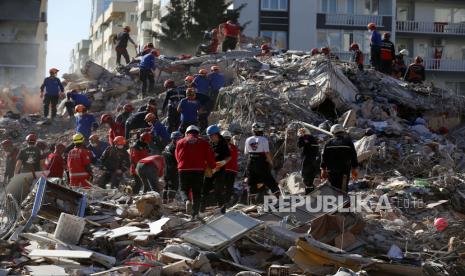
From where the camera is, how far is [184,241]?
11422 mm

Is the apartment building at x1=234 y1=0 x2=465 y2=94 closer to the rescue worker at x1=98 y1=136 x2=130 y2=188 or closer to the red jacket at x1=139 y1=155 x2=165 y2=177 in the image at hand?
the rescue worker at x1=98 y1=136 x2=130 y2=188

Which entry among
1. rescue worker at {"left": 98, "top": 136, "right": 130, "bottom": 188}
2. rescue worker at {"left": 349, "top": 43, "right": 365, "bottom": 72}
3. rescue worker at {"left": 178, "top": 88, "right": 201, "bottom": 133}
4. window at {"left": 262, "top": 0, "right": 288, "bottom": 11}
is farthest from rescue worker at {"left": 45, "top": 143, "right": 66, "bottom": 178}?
window at {"left": 262, "top": 0, "right": 288, "bottom": 11}

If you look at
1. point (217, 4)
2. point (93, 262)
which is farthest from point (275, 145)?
point (217, 4)

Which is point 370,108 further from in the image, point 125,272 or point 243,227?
point 125,272

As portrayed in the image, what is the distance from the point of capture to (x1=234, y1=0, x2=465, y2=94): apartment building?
51.2 m

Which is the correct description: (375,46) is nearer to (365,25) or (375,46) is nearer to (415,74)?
(415,74)

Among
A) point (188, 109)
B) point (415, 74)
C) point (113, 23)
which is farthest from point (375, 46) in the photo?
point (113, 23)

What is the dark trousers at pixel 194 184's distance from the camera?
13.5m

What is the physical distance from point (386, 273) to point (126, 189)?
22.4ft

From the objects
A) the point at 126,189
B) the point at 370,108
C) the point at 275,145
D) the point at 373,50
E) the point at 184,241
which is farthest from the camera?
A: the point at 373,50

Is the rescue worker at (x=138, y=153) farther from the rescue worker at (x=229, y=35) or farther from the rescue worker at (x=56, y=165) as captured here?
the rescue worker at (x=229, y=35)

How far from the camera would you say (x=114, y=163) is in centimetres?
1698

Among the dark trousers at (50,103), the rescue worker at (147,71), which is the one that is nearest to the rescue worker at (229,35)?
the rescue worker at (147,71)

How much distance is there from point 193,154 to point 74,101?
12.7 m
